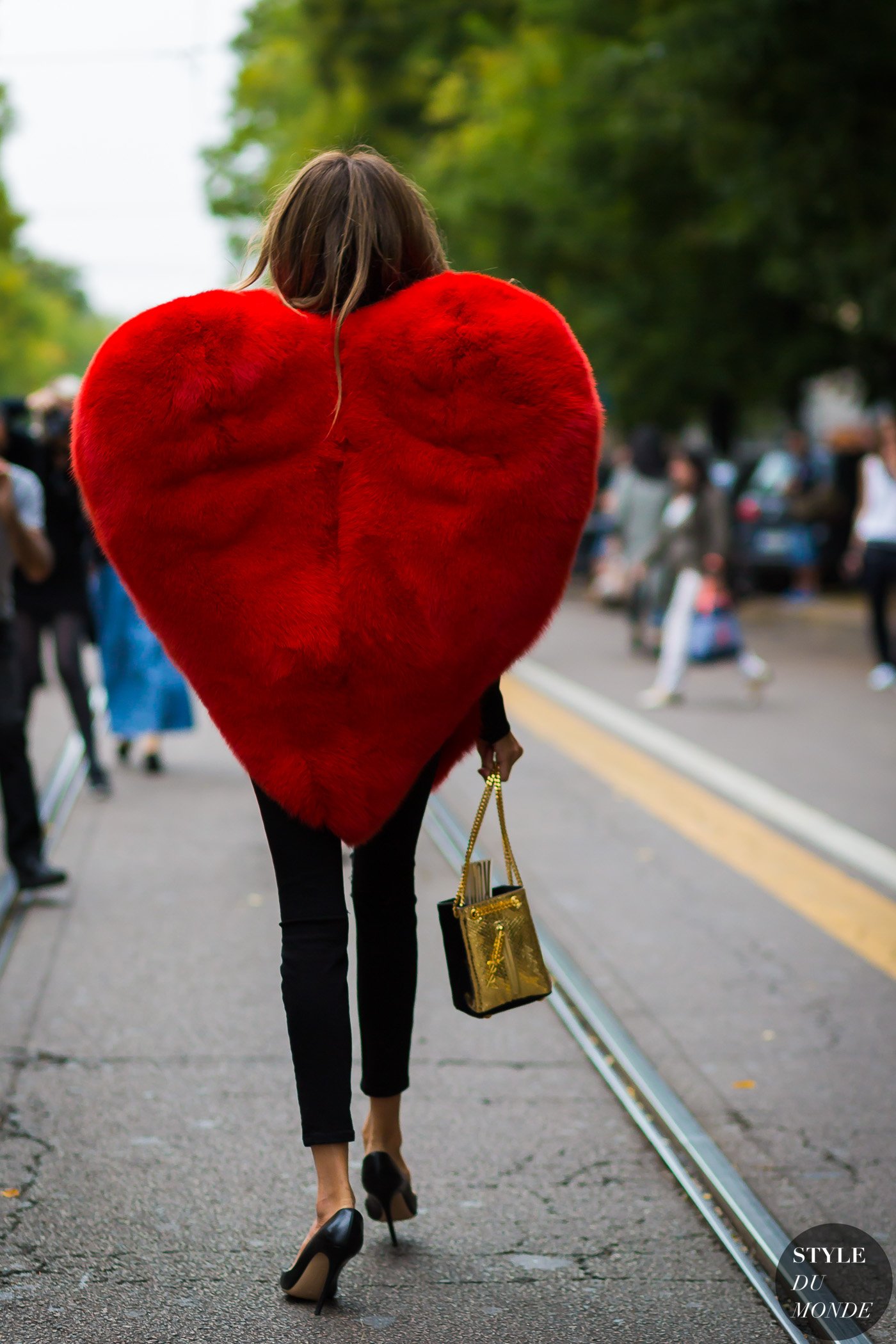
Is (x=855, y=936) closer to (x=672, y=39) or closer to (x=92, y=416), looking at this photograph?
(x=92, y=416)

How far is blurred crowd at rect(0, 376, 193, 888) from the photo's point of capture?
6.15 meters

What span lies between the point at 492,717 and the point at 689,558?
943 centimetres

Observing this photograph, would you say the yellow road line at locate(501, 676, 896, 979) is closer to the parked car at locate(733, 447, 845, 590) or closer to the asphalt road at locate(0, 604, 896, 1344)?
the asphalt road at locate(0, 604, 896, 1344)

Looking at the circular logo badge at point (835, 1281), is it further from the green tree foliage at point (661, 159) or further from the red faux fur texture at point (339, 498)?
the green tree foliage at point (661, 159)

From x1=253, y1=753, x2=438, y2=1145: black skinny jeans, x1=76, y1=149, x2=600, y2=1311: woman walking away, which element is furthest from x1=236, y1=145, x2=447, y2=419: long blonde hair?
x1=253, y1=753, x2=438, y2=1145: black skinny jeans

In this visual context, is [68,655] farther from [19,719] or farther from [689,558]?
[689,558]

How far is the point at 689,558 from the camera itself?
41.1 ft

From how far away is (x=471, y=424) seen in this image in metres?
2.99

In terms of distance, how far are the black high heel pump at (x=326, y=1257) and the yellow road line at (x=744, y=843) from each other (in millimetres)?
2841

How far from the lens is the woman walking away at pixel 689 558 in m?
12.2

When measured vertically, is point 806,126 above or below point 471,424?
below

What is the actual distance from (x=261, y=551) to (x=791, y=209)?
13.5 metres

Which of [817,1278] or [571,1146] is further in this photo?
[571,1146]

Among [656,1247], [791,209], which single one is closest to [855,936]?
[656,1247]
